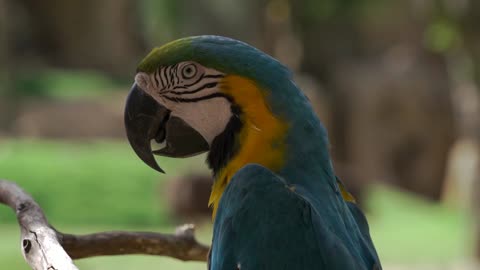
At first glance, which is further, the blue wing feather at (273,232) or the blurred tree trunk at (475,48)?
the blurred tree trunk at (475,48)

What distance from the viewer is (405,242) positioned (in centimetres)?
840

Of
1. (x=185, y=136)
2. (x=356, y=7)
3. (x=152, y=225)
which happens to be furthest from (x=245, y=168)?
(x=356, y=7)

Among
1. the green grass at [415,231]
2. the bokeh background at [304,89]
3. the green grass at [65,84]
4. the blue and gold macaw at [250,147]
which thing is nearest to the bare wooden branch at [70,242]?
the blue and gold macaw at [250,147]

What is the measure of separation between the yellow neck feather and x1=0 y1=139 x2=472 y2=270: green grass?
5.31 metres

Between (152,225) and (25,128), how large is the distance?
4963 millimetres

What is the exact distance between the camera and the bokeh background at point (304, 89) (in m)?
8.21

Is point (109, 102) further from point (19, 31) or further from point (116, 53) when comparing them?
point (19, 31)

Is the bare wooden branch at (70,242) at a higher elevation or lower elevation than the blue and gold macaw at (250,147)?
lower

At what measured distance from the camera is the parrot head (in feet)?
6.31

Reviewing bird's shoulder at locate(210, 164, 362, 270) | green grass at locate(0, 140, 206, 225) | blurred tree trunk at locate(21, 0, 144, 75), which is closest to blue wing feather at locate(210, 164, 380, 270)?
bird's shoulder at locate(210, 164, 362, 270)

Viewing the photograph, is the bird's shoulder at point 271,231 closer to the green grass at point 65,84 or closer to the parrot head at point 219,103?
the parrot head at point 219,103

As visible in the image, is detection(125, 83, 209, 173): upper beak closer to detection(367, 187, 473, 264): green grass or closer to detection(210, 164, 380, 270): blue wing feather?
detection(210, 164, 380, 270): blue wing feather

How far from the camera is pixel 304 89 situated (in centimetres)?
1366

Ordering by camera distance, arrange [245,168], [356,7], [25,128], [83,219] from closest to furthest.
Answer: [245,168]
[83,219]
[25,128]
[356,7]
